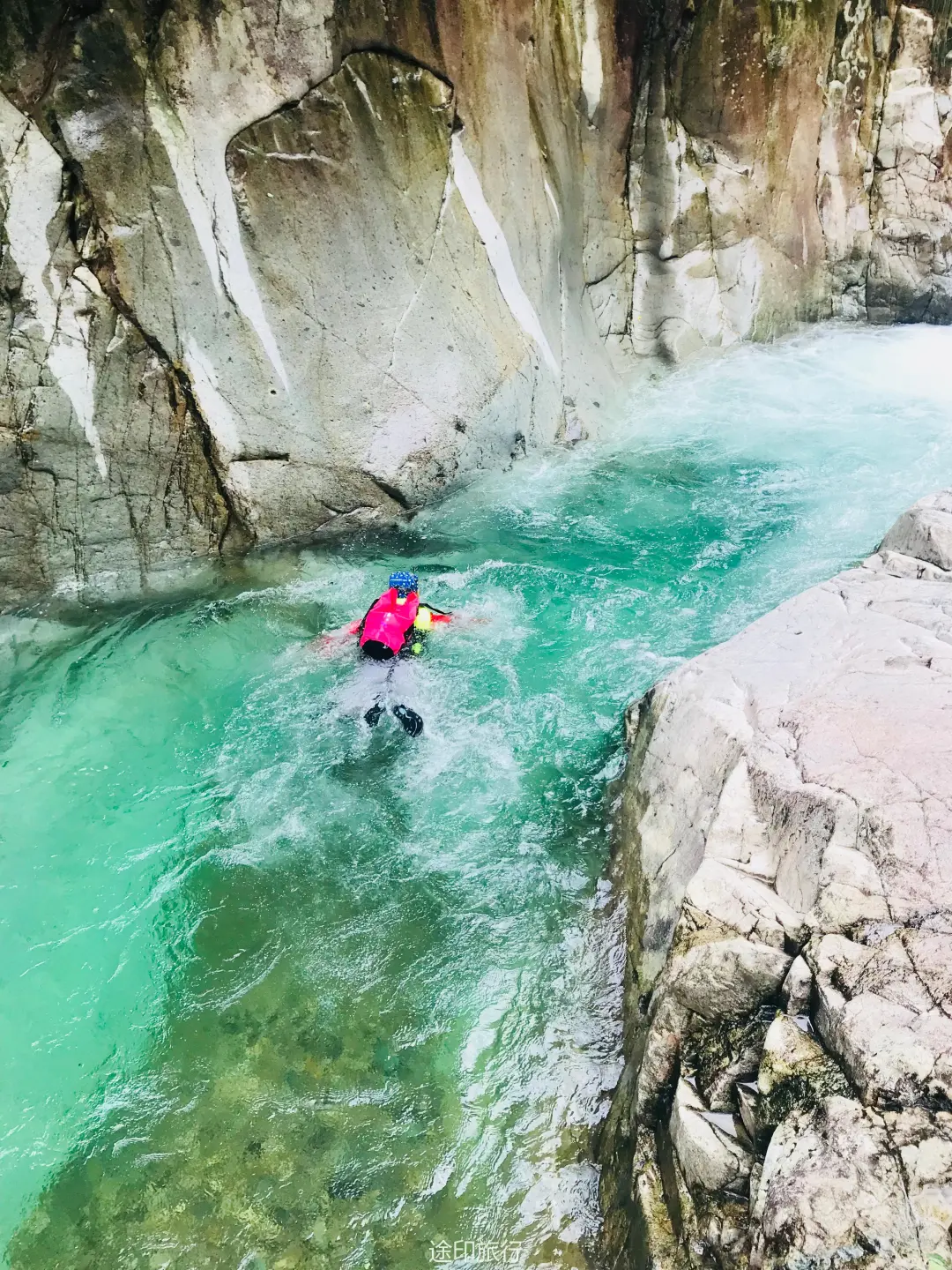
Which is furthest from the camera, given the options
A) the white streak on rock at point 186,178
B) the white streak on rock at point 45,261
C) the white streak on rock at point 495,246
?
the white streak on rock at point 495,246

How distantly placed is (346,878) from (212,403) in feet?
13.3

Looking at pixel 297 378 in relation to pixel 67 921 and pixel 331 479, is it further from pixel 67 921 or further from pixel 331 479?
pixel 67 921

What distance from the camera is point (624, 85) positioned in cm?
911

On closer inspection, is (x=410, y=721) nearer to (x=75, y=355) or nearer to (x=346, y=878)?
(x=346, y=878)

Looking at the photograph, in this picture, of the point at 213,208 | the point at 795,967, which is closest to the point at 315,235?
the point at 213,208

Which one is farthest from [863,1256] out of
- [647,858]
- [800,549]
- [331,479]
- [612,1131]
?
[331,479]

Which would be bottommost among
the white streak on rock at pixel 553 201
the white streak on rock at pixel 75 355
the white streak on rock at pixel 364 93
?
the white streak on rock at pixel 75 355

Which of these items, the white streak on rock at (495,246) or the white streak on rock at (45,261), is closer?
the white streak on rock at (45,261)

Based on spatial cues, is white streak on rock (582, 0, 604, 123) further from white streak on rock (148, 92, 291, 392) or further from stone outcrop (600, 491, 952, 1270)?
stone outcrop (600, 491, 952, 1270)

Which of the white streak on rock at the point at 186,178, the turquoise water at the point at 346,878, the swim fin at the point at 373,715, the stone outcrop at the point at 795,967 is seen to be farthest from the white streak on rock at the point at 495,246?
the stone outcrop at the point at 795,967

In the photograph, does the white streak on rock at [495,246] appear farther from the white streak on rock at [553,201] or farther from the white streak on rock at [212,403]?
the white streak on rock at [212,403]

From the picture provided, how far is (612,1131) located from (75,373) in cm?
591

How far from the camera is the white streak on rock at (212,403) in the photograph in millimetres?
6469

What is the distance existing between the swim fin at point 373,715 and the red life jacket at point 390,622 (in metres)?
0.48
